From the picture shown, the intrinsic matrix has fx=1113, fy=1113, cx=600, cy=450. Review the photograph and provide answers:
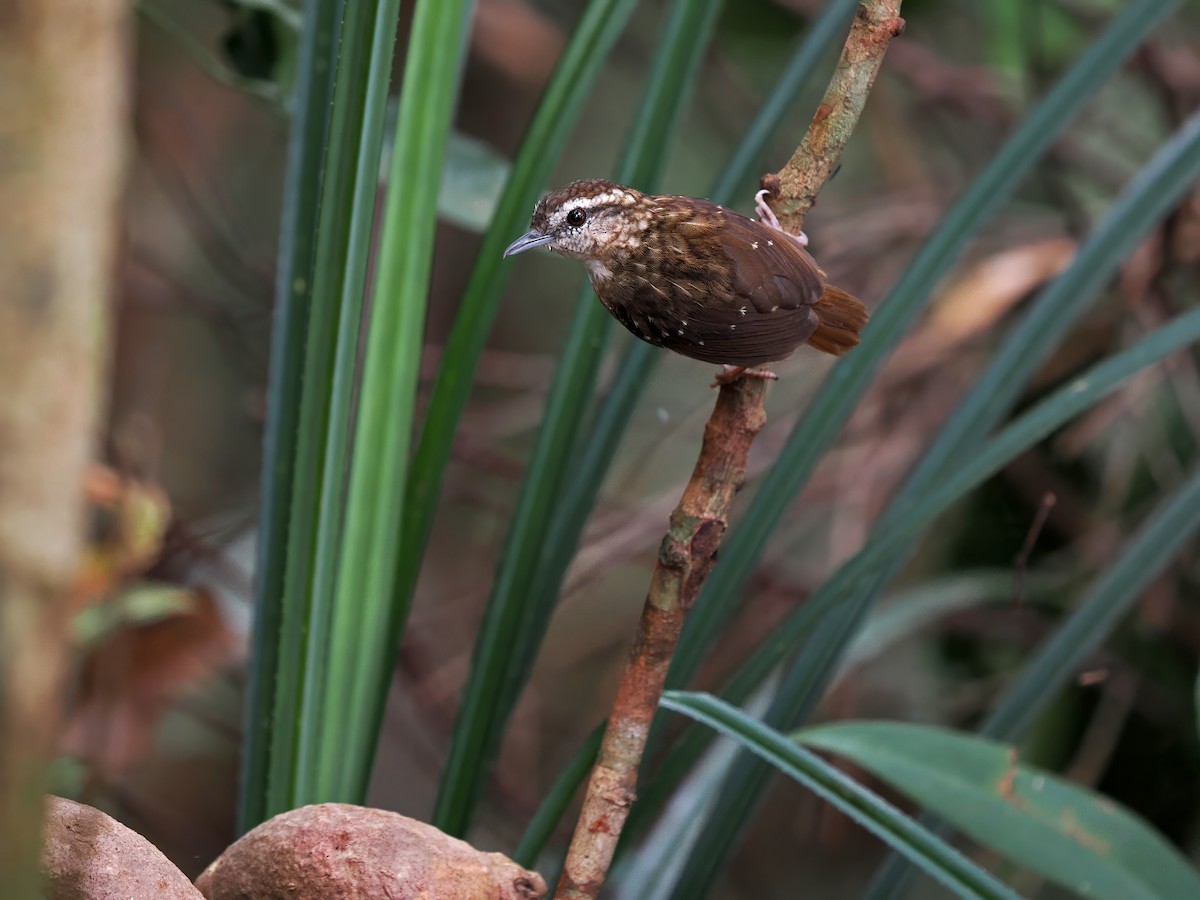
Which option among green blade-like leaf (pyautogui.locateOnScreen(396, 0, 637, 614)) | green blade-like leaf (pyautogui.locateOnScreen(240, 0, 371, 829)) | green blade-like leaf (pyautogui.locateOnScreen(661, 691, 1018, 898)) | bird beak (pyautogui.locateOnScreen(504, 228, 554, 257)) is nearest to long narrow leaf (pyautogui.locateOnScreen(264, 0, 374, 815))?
green blade-like leaf (pyautogui.locateOnScreen(240, 0, 371, 829))

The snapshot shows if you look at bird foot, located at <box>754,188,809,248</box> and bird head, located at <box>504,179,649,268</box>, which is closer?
bird foot, located at <box>754,188,809,248</box>

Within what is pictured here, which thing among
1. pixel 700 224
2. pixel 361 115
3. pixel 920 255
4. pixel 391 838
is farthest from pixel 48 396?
pixel 920 255

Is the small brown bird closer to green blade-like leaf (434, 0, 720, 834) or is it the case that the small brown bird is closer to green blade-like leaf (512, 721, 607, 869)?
green blade-like leaf (434, 0, 720, 834)

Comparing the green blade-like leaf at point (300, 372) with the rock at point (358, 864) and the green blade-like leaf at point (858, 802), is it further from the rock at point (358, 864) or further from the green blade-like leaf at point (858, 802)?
the green blade-like leaf at point (858, 802)

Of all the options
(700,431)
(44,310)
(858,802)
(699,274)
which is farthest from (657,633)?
(700,431)

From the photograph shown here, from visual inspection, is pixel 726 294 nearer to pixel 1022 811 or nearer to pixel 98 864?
pixel 1022 811

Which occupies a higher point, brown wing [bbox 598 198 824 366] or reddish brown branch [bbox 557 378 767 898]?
brown wing [bbox 598 198 824 366]

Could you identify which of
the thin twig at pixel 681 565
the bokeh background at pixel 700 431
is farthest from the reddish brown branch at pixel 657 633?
the bokeh background at pixel 700 431
